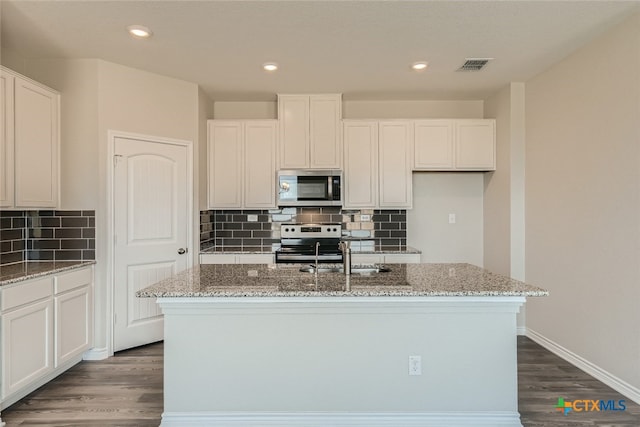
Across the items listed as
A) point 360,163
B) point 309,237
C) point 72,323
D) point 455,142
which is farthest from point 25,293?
point 455,142

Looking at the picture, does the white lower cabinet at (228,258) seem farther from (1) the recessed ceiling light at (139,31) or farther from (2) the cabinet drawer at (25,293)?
(1) the recessed ceiling light at (139,31)

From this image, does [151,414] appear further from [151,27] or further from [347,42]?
[347,42]

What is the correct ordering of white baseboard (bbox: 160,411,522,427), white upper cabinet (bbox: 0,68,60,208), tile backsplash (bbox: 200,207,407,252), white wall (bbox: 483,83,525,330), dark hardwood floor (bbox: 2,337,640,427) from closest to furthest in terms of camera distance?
white baseboard (bbox: 160,411,522,427)
dark hardwood floor (bbox: 2,337,640,427)
white upper cabinet (bbox: 0,68,60,208)
white wall (bbox: 483,83,525,330)
tile backsplash (bbox: 200,207,407,252)

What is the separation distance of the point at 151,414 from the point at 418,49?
10.9ft

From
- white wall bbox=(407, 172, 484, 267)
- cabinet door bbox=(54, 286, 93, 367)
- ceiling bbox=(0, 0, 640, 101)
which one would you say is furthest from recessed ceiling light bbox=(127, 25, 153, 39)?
white wall bbox=(407, 172, 484, 267)

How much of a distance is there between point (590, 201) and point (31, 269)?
4.29m

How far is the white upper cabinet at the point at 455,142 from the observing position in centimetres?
414

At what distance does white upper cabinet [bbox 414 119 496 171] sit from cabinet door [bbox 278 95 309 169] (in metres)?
1.27

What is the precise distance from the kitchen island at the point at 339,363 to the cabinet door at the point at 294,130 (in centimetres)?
228

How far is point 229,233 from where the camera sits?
4520mm

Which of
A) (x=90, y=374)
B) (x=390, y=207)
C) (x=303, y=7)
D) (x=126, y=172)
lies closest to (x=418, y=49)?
(x=303, y=7)

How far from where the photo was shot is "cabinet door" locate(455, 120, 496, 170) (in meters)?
4.14

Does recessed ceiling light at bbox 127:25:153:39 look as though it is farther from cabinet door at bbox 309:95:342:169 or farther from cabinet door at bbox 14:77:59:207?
cabinet door at bbox 309:95:342:169

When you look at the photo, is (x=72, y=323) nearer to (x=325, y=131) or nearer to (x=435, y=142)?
(x=325, y=131)
